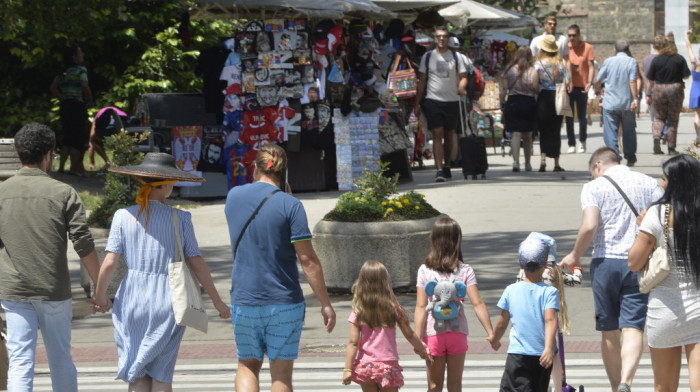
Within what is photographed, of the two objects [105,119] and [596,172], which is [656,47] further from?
[596,172]

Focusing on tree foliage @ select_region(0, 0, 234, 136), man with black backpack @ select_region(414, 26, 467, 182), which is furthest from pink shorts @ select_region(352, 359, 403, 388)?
tree foliage @ select_region(0, 0, 234, 136)

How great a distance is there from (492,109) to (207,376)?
17.5 m

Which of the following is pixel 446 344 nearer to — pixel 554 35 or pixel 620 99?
pixel 620 99

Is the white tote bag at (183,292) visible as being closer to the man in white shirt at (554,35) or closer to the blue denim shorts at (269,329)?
the blue denim shorts at (269,329)

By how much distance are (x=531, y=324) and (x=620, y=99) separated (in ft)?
40.6

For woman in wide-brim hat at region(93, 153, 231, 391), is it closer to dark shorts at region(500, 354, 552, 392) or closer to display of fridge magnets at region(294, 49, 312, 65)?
dark shorts at region(500, 354, 552, 392)

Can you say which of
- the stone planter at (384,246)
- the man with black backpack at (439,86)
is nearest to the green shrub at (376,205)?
the stone planter at (384,246)

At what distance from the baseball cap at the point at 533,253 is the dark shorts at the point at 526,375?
47 centimetres

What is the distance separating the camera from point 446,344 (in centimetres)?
692

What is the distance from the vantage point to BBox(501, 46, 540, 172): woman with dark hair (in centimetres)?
1859

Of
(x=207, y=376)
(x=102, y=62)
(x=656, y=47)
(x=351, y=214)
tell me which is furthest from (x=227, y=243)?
(x=102, y=62)

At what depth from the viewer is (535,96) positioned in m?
18.7

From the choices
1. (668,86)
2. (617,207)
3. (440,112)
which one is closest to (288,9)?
(440,112)

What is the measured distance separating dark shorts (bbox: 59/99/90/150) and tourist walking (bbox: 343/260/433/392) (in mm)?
13614
